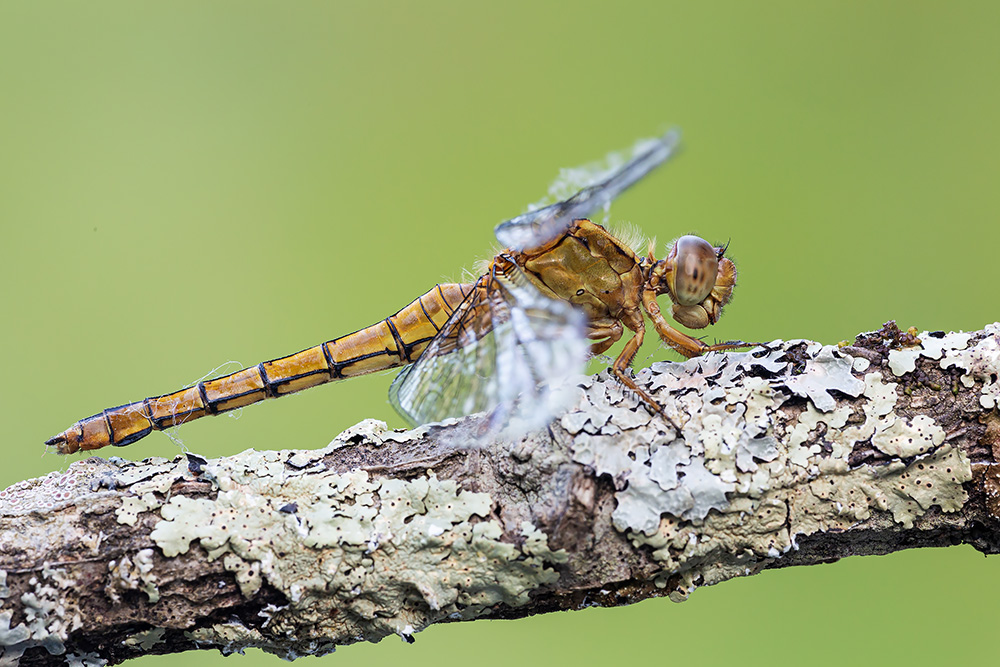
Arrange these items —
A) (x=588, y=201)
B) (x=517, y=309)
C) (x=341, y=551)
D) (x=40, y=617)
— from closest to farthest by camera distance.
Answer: (x=40, y=617)
(x=341, y=551)
(x=517, y=309)
(x=588, y=201)

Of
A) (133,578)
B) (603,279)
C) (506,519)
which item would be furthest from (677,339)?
(133,578)

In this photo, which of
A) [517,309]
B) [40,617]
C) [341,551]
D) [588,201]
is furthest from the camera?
[588,201]

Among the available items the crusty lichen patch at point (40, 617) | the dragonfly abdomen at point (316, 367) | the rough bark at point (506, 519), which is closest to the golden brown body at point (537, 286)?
the dragonfly abdomen at point (316, 367)

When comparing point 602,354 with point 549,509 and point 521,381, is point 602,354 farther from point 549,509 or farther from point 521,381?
A: point 549,509

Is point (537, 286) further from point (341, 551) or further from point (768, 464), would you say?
point (341, 551)

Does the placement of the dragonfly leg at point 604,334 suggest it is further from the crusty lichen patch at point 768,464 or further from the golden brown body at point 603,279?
the crusty lichen patch at point 768,464

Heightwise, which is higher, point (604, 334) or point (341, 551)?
point (604, 334)

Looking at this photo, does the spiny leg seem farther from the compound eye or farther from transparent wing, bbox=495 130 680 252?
transparent wing, bbox=495 130 680 252

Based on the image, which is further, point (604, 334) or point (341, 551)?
point (604, 334)
